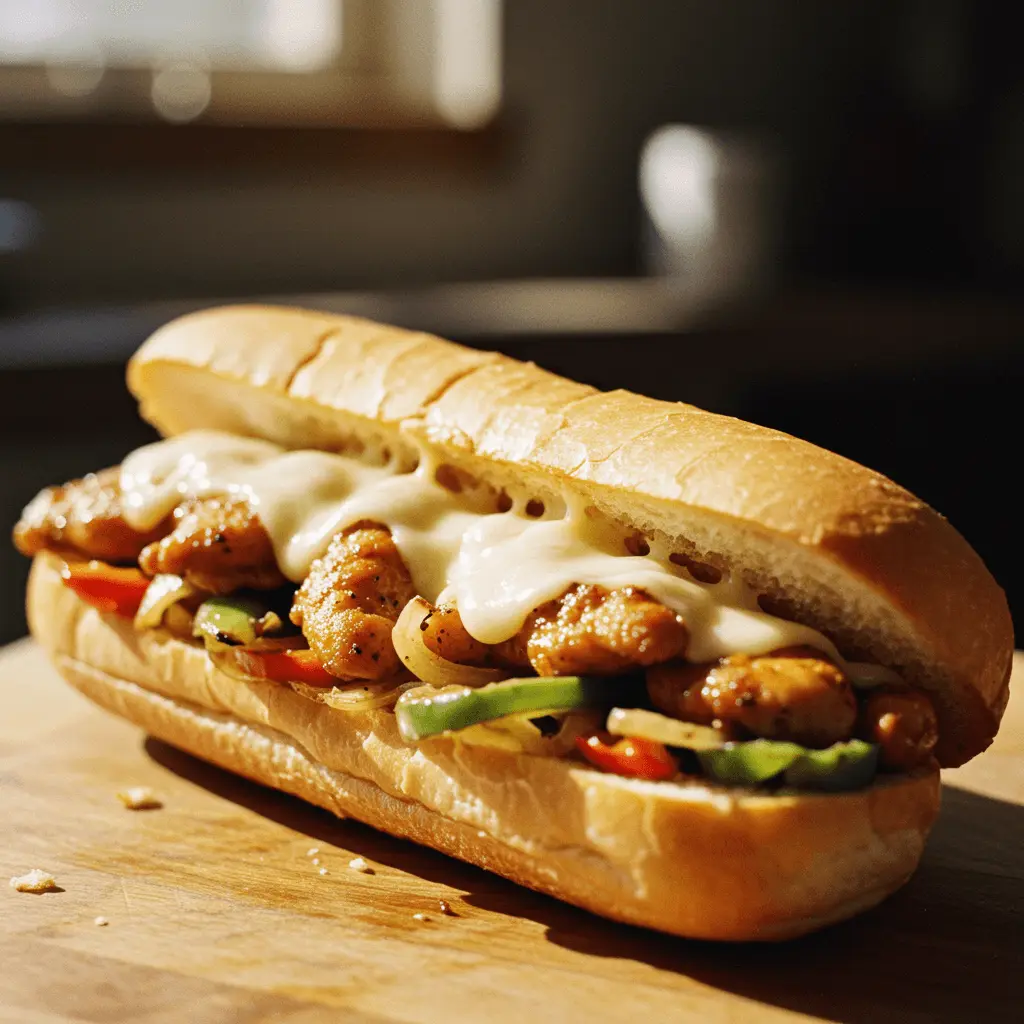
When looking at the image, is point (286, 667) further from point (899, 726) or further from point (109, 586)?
point (899, 726)

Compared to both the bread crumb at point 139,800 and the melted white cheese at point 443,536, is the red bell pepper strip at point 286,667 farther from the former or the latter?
the bread crumb at point 139,800

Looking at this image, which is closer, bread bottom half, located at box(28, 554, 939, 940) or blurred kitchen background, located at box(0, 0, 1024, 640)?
bread bottom half, located at box(28, 554, 939, 940)

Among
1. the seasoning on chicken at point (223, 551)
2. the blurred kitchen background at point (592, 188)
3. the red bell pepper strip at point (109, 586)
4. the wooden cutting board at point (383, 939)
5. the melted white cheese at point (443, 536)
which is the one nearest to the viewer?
the wooden cutting board at point (383, 939)

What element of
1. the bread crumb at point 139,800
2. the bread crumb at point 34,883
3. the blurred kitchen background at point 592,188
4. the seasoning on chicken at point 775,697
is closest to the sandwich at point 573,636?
the seasoning on chicken at point 775,697

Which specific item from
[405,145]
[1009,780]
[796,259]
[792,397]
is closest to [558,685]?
[1009,780]

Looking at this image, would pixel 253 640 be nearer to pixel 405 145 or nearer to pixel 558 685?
pixel 558 685

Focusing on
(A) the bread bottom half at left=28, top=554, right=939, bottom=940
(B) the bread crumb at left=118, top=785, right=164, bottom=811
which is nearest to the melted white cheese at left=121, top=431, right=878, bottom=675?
(A) the bread bottom half at left=28, top=554, right=939, bottom=940

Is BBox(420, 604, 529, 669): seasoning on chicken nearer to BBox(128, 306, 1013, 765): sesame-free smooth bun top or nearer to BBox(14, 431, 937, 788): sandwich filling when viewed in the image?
BBox(14, 431, 937, 788): sandwich filling

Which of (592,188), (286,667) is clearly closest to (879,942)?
(286,667)
